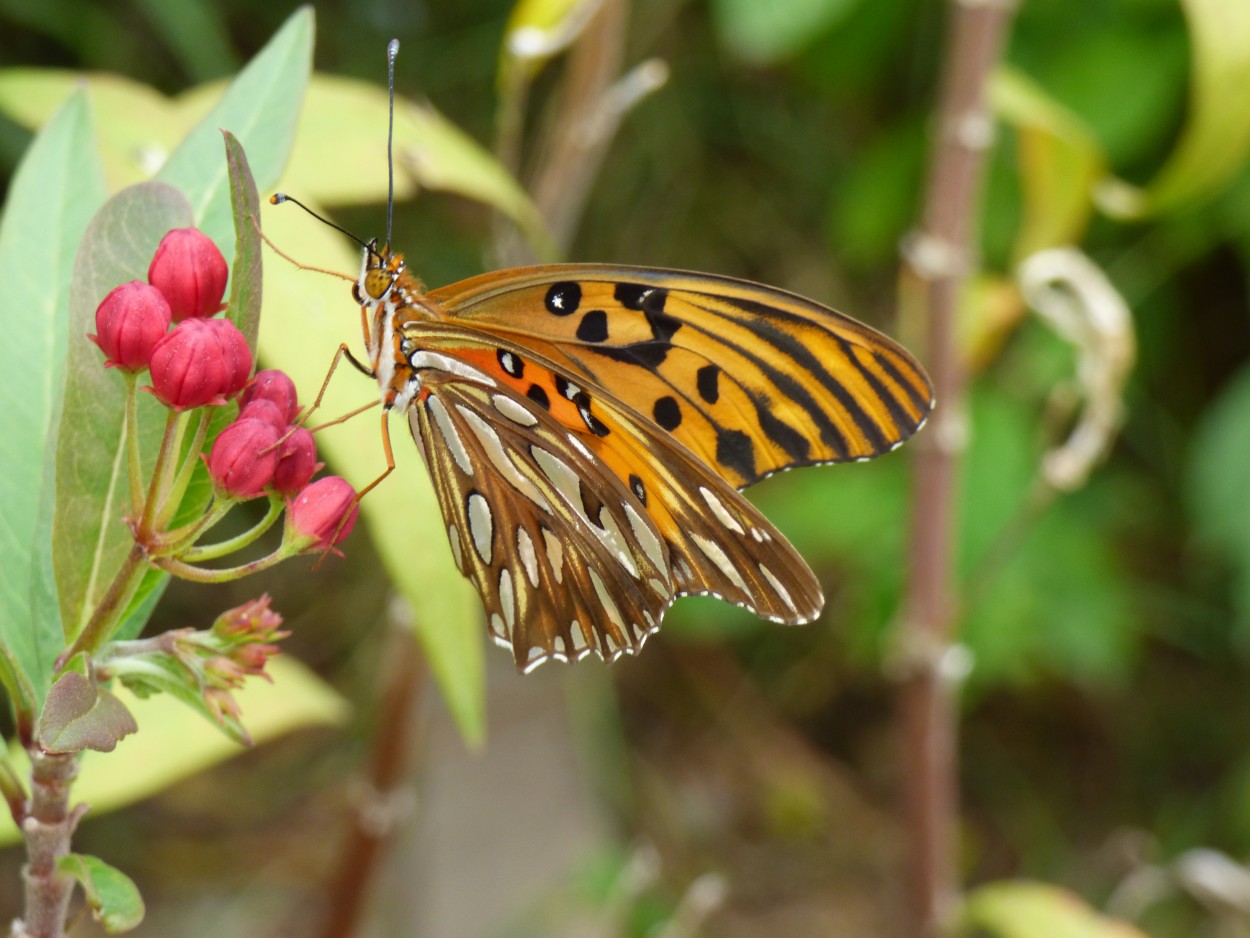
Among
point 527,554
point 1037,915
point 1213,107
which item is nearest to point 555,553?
point 527,554

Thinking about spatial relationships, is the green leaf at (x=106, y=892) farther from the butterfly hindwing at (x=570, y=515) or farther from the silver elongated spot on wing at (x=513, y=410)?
the silver elongated spot on wing at (x=513, y=410)

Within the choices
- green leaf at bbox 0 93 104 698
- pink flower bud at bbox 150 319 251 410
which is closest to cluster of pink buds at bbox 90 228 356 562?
pink flower bud at bbox 150 319 251 410

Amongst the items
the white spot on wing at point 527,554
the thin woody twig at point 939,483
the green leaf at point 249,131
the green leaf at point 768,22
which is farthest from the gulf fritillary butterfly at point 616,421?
the green leaf at point 768,22

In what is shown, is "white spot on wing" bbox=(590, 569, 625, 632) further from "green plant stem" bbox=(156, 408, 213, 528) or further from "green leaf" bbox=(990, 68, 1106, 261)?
"green leaf" bbox=(990, 68, 1106, 261)

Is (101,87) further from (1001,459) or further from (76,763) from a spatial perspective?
(1001,459)

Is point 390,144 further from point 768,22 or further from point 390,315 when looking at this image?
point 768,22

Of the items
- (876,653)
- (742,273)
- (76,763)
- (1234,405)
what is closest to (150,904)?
(876,653)

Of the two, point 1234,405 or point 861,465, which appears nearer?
point 1234,405
